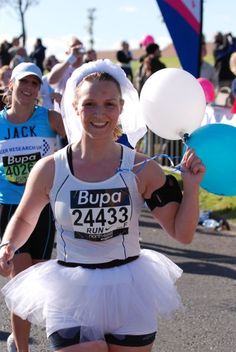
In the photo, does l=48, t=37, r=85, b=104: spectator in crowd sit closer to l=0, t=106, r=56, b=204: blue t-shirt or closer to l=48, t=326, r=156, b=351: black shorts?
l=0, t=106, r=56, b=204: blue t-shirt

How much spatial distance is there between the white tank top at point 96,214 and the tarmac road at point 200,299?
193 cm

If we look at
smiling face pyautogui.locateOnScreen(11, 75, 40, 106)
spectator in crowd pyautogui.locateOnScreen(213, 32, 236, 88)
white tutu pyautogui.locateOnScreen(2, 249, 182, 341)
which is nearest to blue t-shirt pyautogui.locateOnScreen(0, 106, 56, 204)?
smiling face pyautogui.locateOnScreen(11, 75, 40, 106)

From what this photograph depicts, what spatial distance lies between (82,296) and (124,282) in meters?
0.18

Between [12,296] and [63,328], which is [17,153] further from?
[63,328]

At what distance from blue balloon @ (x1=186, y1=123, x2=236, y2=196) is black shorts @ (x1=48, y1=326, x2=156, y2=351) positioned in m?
0.74

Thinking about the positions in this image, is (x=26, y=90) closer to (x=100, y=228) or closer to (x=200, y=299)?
(x=100, y=228)

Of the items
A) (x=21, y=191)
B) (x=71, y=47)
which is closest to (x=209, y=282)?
(x=21, y=191)

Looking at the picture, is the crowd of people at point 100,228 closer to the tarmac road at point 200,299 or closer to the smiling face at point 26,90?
the smiling face at point 26,90

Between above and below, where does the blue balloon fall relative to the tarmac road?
above

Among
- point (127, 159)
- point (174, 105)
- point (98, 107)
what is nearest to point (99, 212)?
point (127, 159)

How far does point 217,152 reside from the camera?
3.19m

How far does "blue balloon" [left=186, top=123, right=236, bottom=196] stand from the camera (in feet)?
10.5

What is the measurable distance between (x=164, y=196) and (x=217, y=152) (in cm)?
30

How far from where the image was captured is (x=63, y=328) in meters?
3.01
